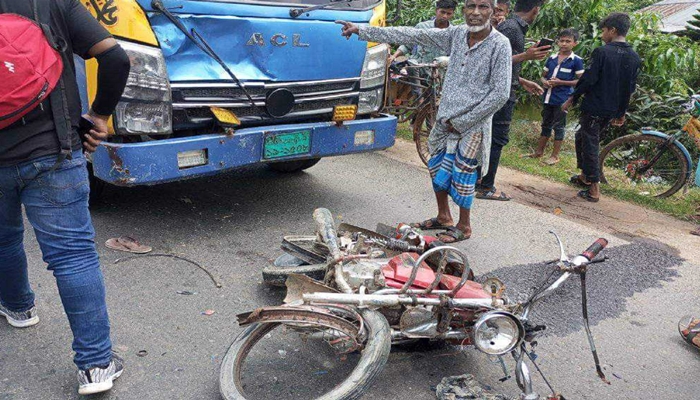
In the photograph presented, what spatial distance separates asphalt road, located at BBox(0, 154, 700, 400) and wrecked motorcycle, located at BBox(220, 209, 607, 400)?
0.20m

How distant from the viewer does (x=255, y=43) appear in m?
3.86

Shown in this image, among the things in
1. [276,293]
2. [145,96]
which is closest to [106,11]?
[145,96]

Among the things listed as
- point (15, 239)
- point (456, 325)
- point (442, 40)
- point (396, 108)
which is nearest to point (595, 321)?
point (456, 325)

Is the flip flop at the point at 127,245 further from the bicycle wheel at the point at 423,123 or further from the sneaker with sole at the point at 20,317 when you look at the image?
the bicycle wheel at the point at 423,123

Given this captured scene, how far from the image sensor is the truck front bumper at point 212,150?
3.48 meters

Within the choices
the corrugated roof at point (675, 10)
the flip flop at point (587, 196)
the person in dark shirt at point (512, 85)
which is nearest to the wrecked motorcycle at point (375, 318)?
the person in dark shirt at point (512, 85)

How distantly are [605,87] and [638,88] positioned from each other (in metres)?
2.83

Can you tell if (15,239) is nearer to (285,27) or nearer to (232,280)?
(232,280)

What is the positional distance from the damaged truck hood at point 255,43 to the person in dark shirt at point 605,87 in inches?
102

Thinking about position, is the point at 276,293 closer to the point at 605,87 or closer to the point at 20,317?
the point at 20,317

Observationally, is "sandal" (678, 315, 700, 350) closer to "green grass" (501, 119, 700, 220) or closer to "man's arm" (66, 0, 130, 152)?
"green grass" (501, 119, 700, 220)

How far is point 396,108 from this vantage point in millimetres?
7207

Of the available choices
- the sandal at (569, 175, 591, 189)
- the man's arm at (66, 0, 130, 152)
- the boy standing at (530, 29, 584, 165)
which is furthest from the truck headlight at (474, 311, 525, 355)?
the boy standing at (530, 29, 584, 165)

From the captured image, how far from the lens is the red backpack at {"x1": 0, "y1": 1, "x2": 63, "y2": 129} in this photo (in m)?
1.93
